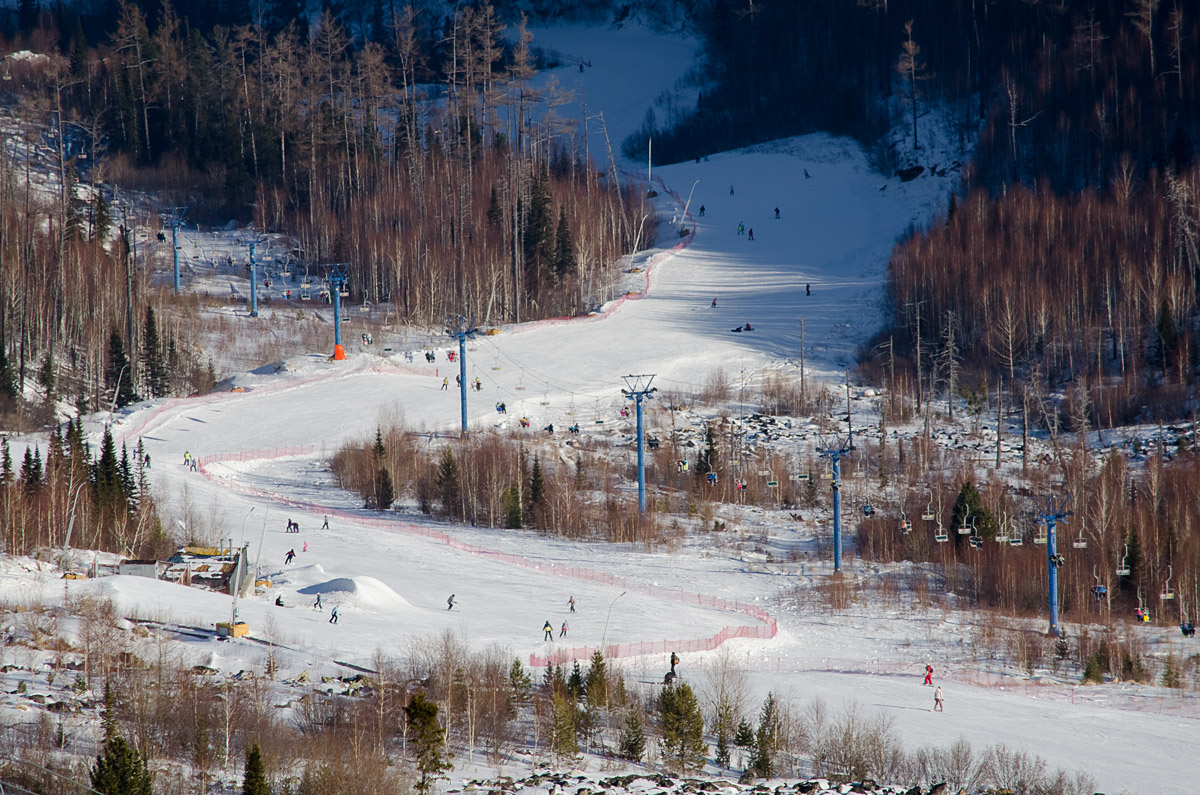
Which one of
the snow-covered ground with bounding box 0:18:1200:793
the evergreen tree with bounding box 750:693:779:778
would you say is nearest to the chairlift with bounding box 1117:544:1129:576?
the snow-covered ground with bounding box 0:18:1200:793

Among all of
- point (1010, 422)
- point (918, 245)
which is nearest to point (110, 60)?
point (918, 245)

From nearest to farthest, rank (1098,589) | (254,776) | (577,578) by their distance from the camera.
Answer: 1. (254,776)
2. (1098,589)
3. (577,578)

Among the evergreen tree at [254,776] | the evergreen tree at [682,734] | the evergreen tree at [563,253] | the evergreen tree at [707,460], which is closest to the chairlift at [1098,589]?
the evergreen tree at [707,460]

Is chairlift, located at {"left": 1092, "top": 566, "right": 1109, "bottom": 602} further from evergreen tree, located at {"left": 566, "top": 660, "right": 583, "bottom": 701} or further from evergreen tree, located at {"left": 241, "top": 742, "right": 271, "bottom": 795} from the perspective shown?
evergreen tree, located at {"left": 241, "top": 742, "right": 271, "bottom": 795}

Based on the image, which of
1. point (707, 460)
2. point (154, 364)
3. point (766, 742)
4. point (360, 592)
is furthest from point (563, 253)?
point (766, 742)

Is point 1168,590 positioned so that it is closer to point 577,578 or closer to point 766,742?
point 766,742

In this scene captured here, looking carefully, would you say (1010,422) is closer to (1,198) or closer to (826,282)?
(826,282)
